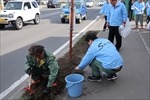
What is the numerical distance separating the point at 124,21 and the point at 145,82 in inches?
91.3

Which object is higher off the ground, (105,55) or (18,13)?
(18,13)

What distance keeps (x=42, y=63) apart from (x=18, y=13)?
9265mm

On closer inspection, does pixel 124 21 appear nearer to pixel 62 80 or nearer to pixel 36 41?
pixel 62 80

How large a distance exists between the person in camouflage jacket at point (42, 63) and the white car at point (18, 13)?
864cm

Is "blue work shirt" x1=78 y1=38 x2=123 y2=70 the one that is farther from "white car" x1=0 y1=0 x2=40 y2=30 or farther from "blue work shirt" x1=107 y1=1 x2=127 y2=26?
"white car" x1=0 y1=0 x2=40 y2=30

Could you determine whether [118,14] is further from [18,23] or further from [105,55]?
[18,23]

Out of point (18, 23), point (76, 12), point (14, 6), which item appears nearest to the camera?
point (18, 23)

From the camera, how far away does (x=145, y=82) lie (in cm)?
410

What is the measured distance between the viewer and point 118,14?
573 centimetres

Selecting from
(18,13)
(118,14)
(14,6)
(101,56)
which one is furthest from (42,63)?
(14,6)

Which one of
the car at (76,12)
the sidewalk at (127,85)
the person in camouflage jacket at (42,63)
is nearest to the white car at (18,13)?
the car at (76,12)

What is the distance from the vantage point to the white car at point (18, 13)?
1148 centimetres

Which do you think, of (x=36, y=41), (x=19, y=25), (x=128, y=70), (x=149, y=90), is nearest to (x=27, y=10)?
(x=19, y=25)

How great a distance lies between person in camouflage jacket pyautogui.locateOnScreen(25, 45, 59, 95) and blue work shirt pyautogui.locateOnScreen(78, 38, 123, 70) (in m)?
0.58
